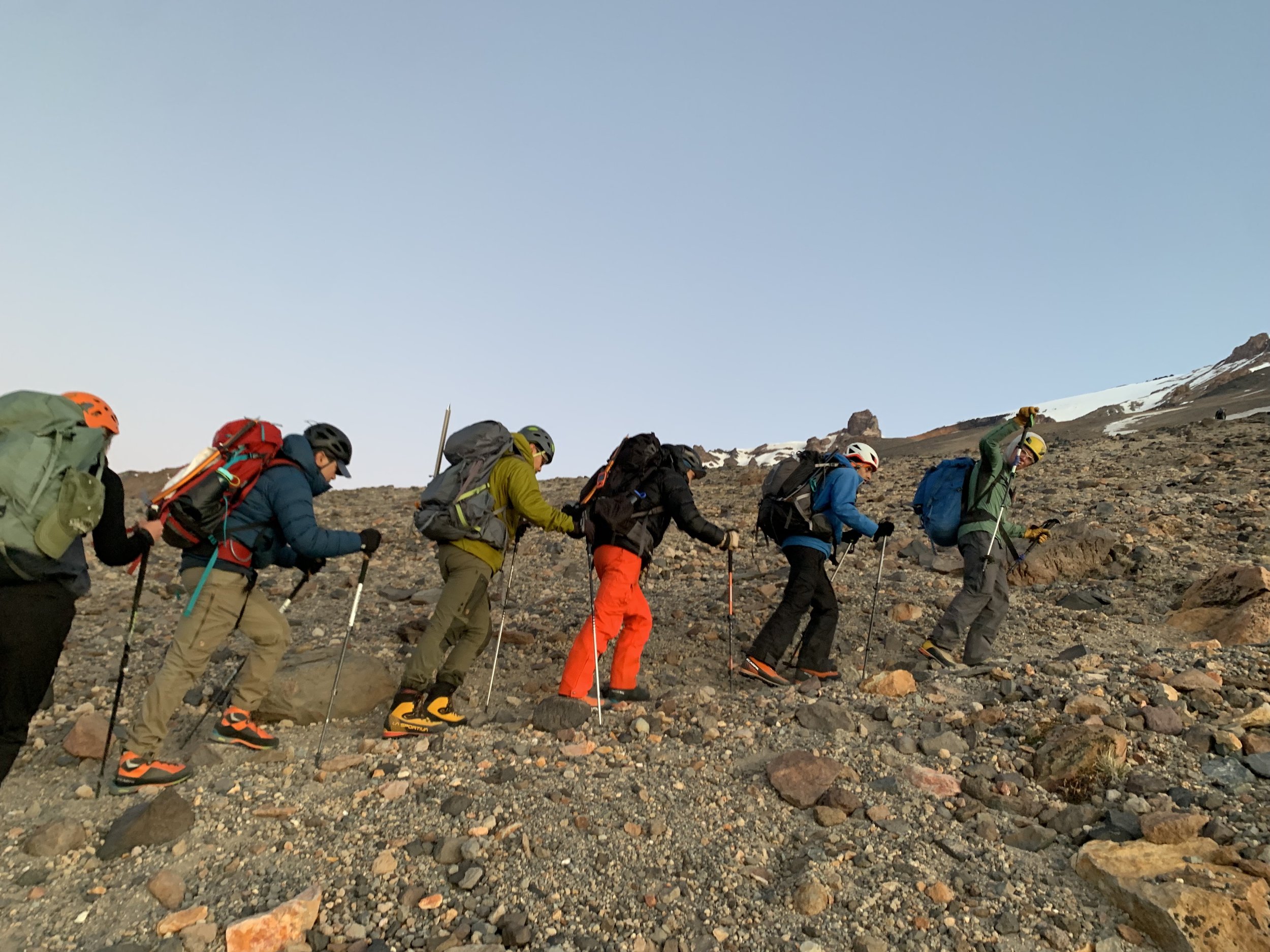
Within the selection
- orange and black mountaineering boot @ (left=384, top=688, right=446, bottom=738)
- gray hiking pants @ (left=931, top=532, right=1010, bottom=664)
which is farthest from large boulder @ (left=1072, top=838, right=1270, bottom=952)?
orange and black mountaineering boot @ (left=384, top=688, right=446, bottom=738)

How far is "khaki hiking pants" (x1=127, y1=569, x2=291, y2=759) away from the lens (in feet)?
17.4

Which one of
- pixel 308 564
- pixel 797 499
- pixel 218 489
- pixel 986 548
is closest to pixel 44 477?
pixel 218 489

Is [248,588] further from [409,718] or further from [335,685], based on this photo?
[409,718]

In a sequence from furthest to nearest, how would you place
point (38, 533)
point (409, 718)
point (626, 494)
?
point (626, 494)
point (409, 718)
point (38, 533)

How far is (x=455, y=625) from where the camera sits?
272 inches

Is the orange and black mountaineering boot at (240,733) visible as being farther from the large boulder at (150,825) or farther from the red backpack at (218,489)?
the large boulder at (150,825)

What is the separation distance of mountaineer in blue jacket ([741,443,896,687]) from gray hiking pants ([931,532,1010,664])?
1.02 m

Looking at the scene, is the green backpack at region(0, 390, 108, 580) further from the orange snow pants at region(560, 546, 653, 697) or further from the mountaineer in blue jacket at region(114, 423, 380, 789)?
the orange snow pants at region(560, 546, 653, 697)

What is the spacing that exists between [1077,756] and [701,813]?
2489 mm

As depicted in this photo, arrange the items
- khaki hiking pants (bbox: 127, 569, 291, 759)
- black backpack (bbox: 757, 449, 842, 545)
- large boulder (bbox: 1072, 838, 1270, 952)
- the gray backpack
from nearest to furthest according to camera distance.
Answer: large boulder (bbox: 1072, 838, 1270, 952) < khaki hiking pants (bbox: 127, 569, 291, 759) < the gray backpack < black backpack (bbox: 757, 449, 842, 545)

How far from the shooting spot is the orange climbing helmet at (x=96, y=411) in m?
4.77

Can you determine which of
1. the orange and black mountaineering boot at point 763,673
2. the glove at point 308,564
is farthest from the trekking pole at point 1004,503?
the glove at point 308,564

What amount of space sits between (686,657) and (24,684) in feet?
19.7

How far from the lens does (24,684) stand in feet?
14.5
